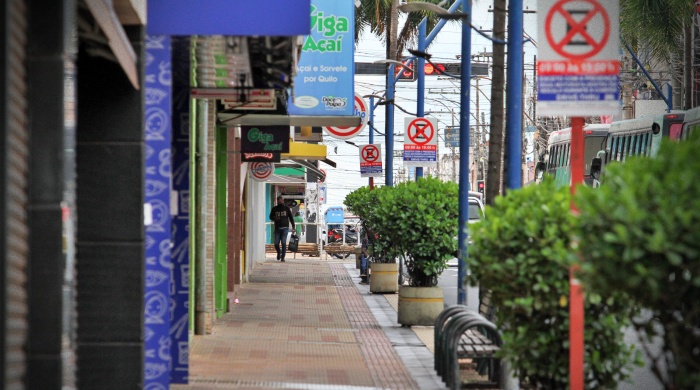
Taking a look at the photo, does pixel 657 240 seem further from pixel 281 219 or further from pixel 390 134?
pixel 281 219

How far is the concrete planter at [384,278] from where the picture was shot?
24688mm

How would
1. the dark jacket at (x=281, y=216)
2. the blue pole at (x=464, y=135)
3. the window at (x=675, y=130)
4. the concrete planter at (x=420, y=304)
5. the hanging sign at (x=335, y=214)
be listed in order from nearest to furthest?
the blue pole at (x=464, y=135) → the concrete planter at (x=420, y=304) → the window at (x=675, y=130) → the dark jacket at (x=281, y=216) → the hanging sign at (x=335, y=214)

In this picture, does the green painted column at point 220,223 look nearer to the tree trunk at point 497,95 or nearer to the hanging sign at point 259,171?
the tree trunk at point 497,95

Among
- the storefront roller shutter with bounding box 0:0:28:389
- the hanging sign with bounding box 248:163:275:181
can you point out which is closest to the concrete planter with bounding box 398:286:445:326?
the storefront roller shutter with bounding box 0:0:28:389

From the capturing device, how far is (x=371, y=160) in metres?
34.7

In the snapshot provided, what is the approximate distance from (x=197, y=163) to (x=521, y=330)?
8206 millimetres

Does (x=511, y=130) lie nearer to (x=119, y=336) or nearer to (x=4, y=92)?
(x=119, y=336)

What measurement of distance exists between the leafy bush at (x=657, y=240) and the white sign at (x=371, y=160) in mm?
28693

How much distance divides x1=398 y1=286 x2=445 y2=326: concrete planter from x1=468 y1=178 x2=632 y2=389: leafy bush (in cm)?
875

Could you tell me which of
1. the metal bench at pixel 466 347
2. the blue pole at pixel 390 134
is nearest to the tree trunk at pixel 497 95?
the metal bench at pixel 466 347

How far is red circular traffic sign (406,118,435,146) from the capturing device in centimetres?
2580

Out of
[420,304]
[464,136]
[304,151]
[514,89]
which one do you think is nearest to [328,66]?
[464,136]

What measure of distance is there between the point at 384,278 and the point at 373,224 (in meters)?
5.97

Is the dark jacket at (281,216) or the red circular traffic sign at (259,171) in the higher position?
the red circular traffic sign at (259,171)
